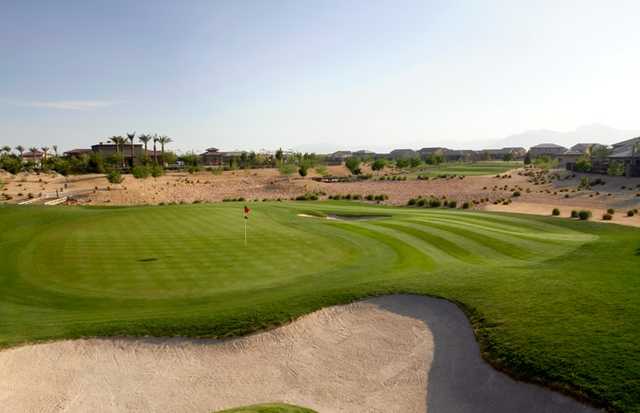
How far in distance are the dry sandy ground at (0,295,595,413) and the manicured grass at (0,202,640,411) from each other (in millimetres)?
642

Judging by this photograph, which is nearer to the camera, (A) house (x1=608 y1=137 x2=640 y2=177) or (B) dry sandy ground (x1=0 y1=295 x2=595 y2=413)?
(B) dry sandy ground (x1=0 y1=295 x2=595 y2=413)

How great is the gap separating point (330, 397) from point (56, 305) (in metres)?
12.7

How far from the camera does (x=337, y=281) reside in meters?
17.8

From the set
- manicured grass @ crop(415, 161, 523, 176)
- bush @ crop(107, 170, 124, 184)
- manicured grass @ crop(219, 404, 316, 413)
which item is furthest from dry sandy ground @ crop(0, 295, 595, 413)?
manicured grass @ crop(415, 161, 523, 176)

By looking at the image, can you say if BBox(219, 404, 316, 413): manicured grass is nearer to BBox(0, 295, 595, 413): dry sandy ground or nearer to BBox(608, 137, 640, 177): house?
BBox(0, 295, 595, 413): dry sandy ground

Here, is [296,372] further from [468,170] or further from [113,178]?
[468,170]

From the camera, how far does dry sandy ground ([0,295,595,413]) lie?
34.1ft

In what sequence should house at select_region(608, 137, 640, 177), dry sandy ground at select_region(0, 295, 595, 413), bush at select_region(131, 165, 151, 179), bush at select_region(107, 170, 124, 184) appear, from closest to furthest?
dry sandy ground at select_region(0, 295, 595, 413), house at select_region(608, 137, 640, 177), bush at select_region(107, 170, 124, 184), bush at select_region(131, 165, 151, 179)

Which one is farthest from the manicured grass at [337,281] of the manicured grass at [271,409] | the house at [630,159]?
the house at [630,159]

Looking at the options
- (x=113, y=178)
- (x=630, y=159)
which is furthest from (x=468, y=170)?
Result: (x=113, y=178)

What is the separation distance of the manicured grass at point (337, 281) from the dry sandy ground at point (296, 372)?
25.3 inches

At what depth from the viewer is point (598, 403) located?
8.79 metres

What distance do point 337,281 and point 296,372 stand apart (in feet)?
21.1

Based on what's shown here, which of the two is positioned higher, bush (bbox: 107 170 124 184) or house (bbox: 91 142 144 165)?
house (bbox: 91 142 144 165)
